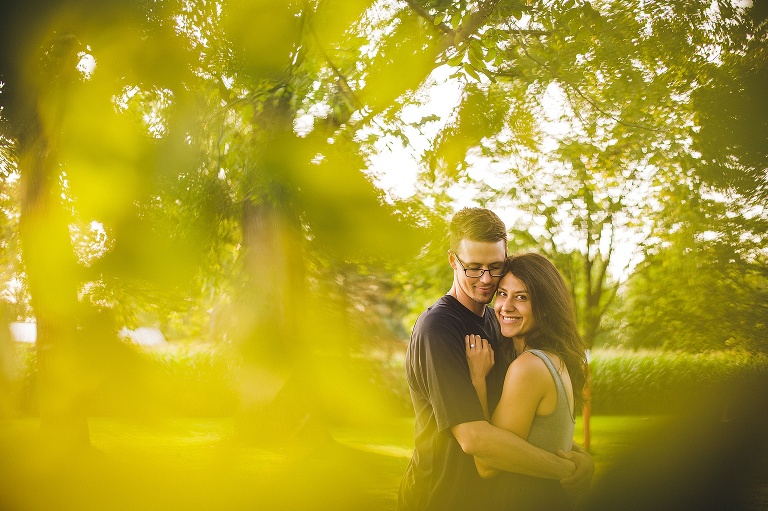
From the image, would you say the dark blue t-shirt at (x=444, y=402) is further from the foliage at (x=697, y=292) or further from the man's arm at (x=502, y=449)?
the foliage at (x=697, y=292)

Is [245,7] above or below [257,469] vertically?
above

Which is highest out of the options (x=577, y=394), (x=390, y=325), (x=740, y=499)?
(x=390, y=325)

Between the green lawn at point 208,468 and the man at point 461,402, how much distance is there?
349 mm

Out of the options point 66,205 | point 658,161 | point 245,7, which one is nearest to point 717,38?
point 658,161

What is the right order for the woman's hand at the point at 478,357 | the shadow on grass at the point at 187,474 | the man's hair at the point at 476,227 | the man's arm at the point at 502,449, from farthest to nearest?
1. the shadow on grass at the point at 187,474
2. the man's hair at the point at 476,227
3. the woman's hand at the point at 478,357
4. the man's arm at the point at 502,449

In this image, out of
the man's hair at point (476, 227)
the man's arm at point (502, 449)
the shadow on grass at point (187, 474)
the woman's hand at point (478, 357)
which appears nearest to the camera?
the man's arm at point (502, 449)

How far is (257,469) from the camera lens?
2.59 m

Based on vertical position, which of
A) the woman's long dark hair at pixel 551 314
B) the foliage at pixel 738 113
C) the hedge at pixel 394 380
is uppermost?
the foliage at pixel 738 113

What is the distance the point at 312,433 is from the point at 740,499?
202 centimetres

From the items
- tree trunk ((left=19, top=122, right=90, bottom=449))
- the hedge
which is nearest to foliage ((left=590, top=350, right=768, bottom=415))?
the hedge

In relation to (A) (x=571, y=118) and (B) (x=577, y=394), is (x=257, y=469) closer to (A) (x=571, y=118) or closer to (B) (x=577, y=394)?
(B) (x=577, y=394)

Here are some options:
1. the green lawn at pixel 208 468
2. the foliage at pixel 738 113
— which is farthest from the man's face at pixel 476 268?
the foliage at pixel 738 113

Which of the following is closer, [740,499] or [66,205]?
[740,499]

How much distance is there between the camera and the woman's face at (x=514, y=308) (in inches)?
80.6
